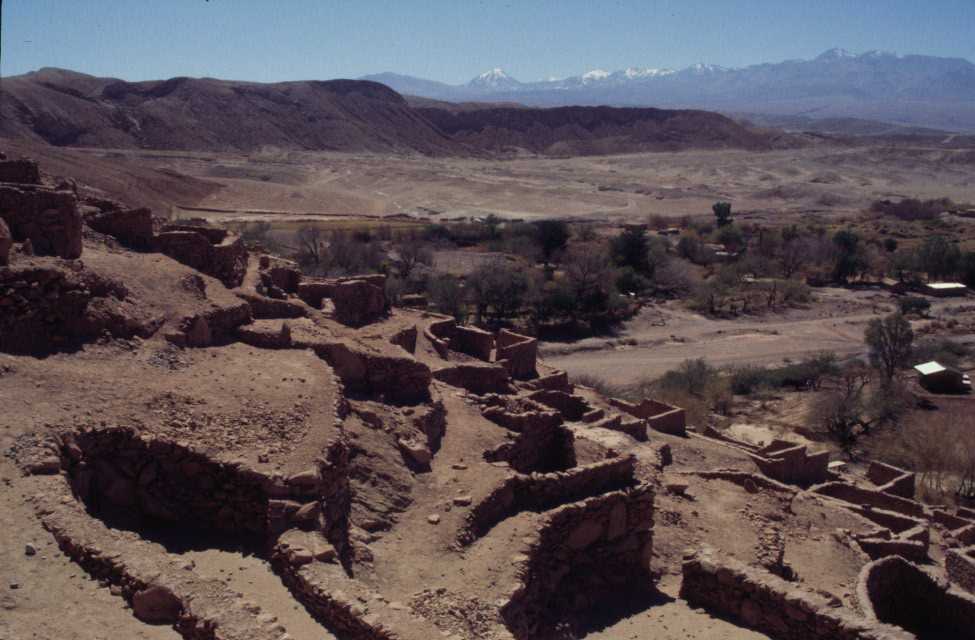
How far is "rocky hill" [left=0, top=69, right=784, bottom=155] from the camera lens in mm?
80881

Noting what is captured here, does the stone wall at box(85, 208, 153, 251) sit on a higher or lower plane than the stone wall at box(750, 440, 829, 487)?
higher

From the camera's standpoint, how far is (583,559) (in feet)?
32.4

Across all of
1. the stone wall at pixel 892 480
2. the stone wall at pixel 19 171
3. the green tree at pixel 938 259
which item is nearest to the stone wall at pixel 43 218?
the stone wall at pixel 19 171

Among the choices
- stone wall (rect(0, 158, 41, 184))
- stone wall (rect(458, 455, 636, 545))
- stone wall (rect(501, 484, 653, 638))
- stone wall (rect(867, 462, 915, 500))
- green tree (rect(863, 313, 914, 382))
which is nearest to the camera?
stone wall (rect(501, 484, 653, 638))

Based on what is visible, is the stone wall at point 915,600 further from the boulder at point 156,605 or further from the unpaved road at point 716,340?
the unpaved road at point 716,340

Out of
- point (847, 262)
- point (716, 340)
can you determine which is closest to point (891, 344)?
point (716, 340)

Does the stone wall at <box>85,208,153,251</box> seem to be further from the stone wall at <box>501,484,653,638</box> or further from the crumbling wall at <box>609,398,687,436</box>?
the crumbling wall at <box>609,398,687,436</box>

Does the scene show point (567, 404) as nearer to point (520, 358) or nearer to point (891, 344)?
point (520, 358)

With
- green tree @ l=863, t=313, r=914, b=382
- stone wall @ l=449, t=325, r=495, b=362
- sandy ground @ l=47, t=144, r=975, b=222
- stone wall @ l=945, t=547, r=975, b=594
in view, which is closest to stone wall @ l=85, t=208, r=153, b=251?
stone wall @ l=449, t=325, r=495, b=362

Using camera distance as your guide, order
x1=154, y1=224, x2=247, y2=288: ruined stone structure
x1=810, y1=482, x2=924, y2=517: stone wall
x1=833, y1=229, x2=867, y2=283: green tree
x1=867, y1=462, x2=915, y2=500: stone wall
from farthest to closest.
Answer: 1. x1=833, y1=229, x2=867, y2=283: green tree
2. x1=867, y1=462, x2=915, y2=500: stone wall
3. x1=810, y1=482, x2=924, y2=517: stone wall
4. x1=154, y1=224, x2=247, y2=288: ruined stone structure

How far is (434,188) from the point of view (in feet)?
269

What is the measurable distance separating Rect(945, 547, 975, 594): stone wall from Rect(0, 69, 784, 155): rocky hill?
72.4 m

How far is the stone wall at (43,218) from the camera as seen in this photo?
10977 millimetres

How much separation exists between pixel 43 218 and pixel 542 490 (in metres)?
6.99
